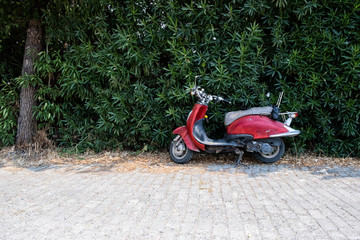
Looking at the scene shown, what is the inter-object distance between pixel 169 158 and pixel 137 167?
2.57 ft

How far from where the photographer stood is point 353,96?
17.3 feet

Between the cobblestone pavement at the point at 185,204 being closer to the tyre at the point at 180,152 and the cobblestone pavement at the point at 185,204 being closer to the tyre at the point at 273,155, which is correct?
the tyre at the point at 273,155

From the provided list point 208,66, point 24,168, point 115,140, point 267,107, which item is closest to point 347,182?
point 267,107

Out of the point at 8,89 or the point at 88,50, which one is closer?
the point at 88,50

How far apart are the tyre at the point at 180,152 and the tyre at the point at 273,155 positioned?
4.13ft

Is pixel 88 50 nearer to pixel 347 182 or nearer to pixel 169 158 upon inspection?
pixel 169 158

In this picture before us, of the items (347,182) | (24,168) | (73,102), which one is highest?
(73,102)

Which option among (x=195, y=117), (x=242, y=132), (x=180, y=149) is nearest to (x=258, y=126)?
(x=242, y=132)

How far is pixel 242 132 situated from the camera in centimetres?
513

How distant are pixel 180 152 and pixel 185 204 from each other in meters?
2.05

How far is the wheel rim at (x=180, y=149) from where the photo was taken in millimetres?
5410

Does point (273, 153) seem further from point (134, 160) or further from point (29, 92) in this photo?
point (29, 92)

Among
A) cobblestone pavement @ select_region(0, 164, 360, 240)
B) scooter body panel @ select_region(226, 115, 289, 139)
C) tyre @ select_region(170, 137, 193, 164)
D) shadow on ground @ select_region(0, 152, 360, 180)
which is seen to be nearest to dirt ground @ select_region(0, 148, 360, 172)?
shadow on ground @ select_region(0, 152, 360, 180)

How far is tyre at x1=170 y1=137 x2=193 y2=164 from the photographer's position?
212 inches
